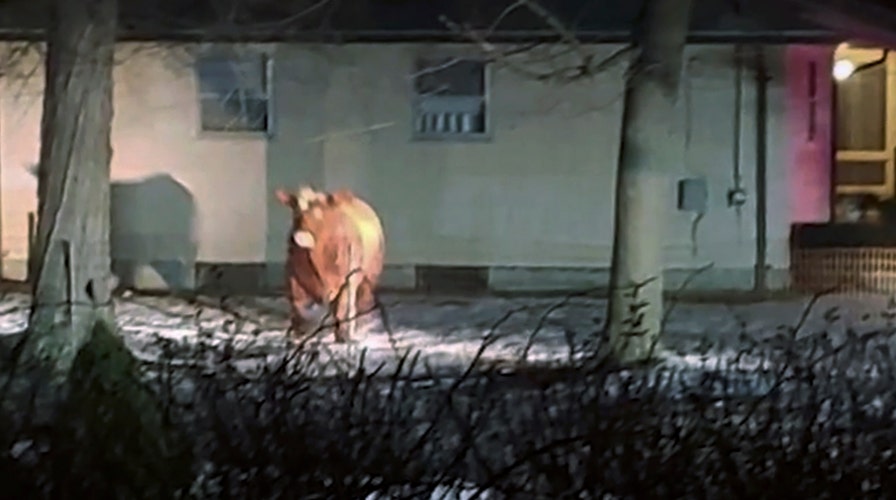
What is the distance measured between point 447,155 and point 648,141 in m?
7.46

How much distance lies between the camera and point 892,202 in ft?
69.4

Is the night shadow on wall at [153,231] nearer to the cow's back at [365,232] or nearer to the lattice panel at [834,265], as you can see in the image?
the cow's back at [365,232]

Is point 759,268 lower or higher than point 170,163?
lower

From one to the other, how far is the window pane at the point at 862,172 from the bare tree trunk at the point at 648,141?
409 inches

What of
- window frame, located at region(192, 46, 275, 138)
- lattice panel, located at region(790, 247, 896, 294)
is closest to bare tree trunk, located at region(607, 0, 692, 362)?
lattice panel, located at region(790, 247, 896, 294)

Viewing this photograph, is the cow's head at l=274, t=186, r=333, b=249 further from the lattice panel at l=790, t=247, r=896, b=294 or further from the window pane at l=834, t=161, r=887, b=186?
the window pane at l=834, t=161, r=887, b=186

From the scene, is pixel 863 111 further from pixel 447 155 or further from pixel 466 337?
pixel 466 337

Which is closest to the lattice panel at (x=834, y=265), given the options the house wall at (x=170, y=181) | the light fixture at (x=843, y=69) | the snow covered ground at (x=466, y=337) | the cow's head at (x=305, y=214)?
the light fixture at (x=843, y=69)

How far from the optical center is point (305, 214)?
1405 cm

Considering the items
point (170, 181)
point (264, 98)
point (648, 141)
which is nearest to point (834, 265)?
point (264, 98)

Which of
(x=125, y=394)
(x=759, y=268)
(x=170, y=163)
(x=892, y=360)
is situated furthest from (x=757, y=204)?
(x=125, y=394)

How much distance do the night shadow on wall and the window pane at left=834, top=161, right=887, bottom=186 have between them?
8592 mm

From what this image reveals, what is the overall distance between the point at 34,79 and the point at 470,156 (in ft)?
16.9

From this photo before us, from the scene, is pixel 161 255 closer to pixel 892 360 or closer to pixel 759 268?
pixel 759 268
